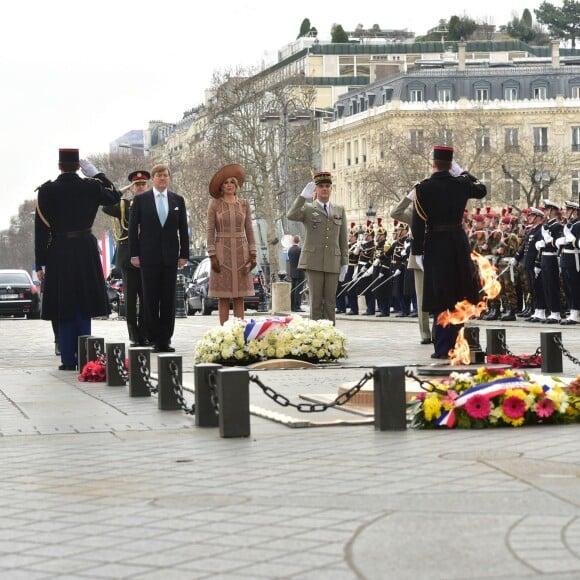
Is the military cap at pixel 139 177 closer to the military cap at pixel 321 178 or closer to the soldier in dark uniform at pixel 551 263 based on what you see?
the military cap at pixel 321 178

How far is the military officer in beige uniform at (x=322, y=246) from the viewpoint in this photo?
60.5ft

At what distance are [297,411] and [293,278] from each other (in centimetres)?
3329

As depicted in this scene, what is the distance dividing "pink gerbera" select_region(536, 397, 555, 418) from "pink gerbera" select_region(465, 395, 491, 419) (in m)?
0.34

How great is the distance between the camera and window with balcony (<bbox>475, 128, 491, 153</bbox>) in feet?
292

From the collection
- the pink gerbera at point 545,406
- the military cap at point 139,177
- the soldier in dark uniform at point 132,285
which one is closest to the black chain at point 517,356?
the pink gerbera at point 545,406

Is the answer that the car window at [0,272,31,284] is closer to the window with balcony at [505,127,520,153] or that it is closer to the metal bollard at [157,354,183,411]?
the metal bollard at [157,354,183,411]

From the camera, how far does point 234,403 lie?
991cm

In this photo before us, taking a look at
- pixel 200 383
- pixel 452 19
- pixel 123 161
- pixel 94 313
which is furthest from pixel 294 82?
pixel 200 383

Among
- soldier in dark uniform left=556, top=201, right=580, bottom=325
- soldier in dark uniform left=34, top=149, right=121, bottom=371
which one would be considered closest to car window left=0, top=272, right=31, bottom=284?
soldier in dark uniform left=556, top=201, right=580, bottom=325

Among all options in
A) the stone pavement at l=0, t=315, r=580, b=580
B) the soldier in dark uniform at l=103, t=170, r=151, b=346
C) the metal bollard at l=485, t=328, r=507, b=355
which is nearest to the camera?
the stone pavement at l=0, t=315, r=580, b=580

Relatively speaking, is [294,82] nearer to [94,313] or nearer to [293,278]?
[293,278]

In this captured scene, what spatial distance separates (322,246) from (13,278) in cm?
2918

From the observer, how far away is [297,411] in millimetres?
11320

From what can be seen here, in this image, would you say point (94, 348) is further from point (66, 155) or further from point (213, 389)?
point (213, 389)
